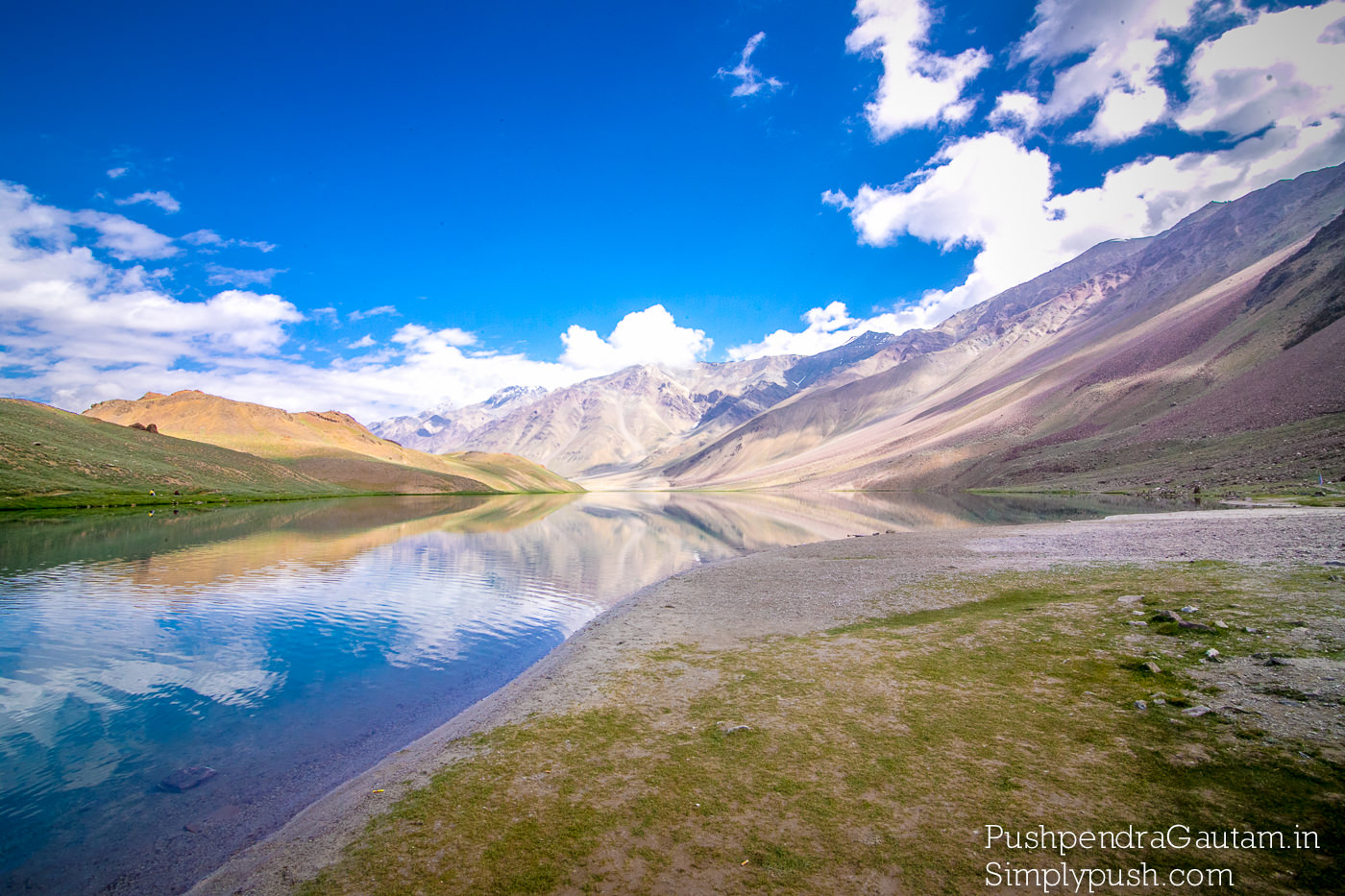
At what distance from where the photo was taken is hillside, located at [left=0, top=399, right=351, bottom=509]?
72000 mm

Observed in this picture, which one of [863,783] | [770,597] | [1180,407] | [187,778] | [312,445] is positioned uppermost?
[1180,407]

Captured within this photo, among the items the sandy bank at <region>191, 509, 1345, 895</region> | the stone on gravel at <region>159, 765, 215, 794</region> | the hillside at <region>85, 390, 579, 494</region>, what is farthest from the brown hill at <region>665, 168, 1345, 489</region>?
the hillside at <region>85, 390, 579, 494</region>

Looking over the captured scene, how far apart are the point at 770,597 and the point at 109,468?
10874cm

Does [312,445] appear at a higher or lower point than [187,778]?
higher

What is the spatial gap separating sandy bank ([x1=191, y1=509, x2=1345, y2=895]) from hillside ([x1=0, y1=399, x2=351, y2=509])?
277 feet

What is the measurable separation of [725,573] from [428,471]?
144 meters

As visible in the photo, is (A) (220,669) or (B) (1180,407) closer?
(A) (220,669)

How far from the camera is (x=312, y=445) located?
520 feet

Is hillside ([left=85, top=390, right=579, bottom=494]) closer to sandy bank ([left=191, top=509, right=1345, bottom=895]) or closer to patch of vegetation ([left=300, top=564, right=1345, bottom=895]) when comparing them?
sandy bank ([left=191, top=509, right=1345, bottom=895])

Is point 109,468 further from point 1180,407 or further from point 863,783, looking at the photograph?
point 1180,407

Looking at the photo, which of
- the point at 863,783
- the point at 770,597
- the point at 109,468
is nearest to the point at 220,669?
the point at 770,597

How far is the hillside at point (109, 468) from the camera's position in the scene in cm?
7200

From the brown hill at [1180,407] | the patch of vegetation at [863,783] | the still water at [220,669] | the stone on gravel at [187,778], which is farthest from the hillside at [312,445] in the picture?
the patch of vegetation at [863,783]

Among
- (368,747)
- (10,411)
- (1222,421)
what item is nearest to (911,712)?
(368,747)
